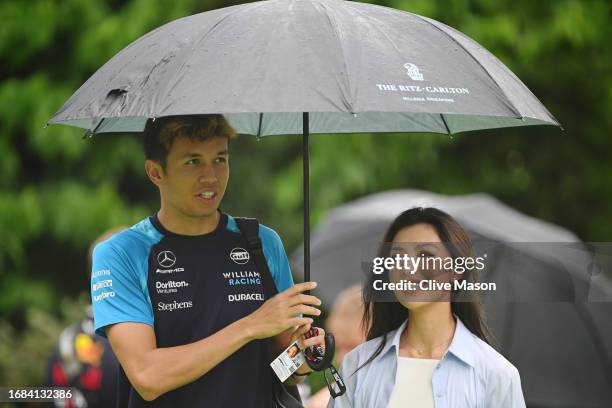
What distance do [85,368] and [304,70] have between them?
3.25 meters

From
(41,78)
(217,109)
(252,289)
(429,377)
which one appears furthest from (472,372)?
Result: (41,78)

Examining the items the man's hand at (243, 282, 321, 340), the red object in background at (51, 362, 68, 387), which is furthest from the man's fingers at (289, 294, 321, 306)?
the red object in background at (51, 362, 68, 387)

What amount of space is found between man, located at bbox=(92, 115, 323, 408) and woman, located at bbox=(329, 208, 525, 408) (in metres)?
0.28

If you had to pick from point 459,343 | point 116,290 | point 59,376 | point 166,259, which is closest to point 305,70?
point 166,259

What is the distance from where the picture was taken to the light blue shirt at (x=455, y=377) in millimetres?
3547

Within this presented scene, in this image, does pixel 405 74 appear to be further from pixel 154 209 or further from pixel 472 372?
pixel 154 209

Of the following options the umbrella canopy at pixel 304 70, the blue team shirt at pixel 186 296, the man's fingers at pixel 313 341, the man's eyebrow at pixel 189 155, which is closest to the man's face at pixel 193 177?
the man's eyebrow at pixel 189 155

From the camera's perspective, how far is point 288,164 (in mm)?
11742

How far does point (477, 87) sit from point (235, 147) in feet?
27.6

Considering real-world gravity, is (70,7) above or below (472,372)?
above

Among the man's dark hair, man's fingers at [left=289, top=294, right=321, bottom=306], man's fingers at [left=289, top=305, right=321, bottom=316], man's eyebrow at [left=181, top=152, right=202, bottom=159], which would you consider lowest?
man's fingers at [left=289, top=305, right=321, bottom=316]

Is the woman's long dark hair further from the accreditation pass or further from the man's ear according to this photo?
the man's ear

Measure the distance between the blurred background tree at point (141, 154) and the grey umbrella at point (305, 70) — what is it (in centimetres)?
576

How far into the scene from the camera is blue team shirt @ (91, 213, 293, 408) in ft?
11.8
